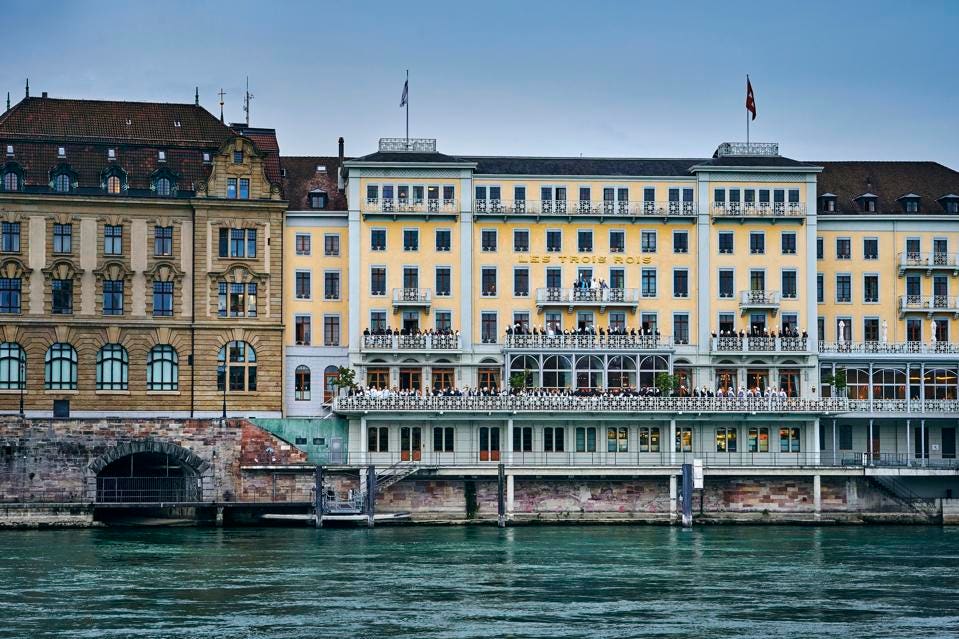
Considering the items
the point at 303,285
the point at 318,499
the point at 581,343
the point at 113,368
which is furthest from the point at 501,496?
the point at 113,368

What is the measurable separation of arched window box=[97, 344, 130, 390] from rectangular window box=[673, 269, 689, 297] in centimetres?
3221

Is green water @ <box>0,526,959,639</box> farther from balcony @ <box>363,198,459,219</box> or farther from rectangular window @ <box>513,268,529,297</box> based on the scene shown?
balcony @ <box>363,198,459,219</box>

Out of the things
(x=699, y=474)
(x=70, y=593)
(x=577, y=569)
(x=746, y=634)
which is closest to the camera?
(x=746, y=634)

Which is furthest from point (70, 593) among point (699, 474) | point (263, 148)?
point (263, 148)

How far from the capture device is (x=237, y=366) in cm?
10062

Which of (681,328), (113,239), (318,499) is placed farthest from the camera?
(681,328)

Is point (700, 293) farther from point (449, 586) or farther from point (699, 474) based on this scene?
point (449, 586)

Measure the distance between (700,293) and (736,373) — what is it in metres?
5.19

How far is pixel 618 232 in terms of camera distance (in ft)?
340

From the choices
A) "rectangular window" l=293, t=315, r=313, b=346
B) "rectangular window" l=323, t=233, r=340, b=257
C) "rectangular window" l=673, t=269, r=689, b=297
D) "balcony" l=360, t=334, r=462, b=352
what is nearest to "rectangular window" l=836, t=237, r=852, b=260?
"rectangular window" l=673, t=269, r=689, b=297

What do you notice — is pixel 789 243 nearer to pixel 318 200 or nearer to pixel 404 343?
pixel 404 343

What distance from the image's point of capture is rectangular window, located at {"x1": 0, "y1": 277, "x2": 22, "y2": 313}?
9881 cm

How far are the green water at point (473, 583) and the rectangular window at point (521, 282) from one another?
58.4ft

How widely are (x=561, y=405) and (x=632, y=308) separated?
9178 millimetres
